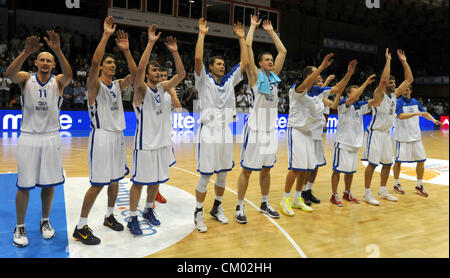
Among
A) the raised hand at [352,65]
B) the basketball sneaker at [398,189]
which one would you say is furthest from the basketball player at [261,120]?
the basketball sneaker at [398,189]

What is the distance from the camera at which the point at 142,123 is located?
13.1ft

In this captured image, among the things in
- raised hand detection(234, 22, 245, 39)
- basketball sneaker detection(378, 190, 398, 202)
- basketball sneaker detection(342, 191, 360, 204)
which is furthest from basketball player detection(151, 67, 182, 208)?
basketball sneaker detection(378, 190, 398, 202)

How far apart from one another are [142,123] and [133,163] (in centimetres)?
46

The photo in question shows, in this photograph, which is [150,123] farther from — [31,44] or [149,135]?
[31,44]

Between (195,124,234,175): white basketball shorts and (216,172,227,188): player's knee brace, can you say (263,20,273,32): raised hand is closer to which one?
(195,124,234,175): white basketball shorts

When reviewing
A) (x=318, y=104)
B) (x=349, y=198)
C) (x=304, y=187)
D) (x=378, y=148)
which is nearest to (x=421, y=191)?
(x=378, y=148)

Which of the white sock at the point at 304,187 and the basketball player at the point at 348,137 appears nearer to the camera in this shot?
the basketball player at the point at 348,137

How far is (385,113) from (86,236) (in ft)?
15.1

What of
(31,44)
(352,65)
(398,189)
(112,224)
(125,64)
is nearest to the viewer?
(31,44)

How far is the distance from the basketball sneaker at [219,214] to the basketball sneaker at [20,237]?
2.11m

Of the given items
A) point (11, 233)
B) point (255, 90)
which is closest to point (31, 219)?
point (11, 233)

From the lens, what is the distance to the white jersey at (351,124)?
18.1 feet

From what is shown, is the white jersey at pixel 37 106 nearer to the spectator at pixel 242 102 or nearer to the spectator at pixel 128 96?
the spectator at pixel 128 96

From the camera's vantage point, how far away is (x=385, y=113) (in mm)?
5680
